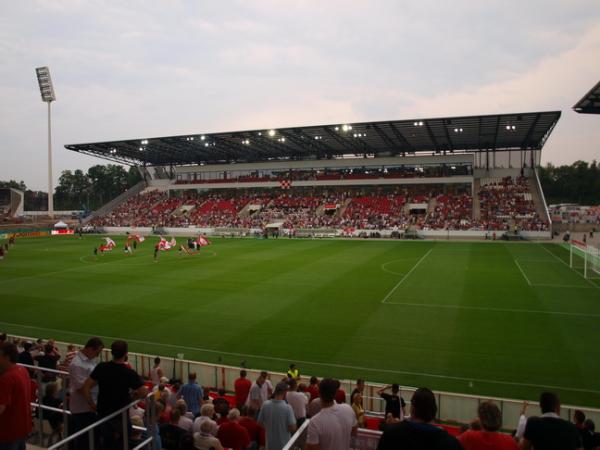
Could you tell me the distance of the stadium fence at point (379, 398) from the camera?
9.22m

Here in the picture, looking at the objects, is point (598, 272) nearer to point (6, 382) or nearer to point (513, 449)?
point (513, 449)

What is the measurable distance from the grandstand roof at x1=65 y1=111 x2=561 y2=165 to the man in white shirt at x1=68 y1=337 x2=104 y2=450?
48.3m

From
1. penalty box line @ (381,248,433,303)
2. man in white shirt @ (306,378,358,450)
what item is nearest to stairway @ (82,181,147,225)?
penalty box line @ (381,248,433,303)

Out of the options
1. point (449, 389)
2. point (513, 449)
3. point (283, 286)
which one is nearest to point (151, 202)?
point (283, 286)

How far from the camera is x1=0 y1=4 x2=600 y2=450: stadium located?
9719mm

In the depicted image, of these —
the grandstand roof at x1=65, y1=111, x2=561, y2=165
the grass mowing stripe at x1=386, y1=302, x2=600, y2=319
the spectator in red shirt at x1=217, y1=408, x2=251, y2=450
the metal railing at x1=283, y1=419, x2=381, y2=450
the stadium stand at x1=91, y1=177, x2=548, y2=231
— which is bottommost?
the grass mowing stripe at x1=386, y1=302, x2=600, y2=319

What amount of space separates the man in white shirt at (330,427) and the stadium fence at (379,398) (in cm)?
516

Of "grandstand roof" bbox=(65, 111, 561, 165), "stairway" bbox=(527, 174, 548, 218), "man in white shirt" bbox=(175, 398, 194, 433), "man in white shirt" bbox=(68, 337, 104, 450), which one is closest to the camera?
"man in white shirt" bbox=(68, 337, 104, 450)

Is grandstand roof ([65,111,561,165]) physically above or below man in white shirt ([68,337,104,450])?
above

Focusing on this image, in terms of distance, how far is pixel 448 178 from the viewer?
205 feet

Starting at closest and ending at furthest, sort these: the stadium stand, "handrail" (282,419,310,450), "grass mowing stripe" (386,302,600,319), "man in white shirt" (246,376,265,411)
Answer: "handrail" (282,419,310,450) → "man in white shirt" (246,376,265,411) → "grass mowing stripe" (386,302,600,319) → the stadium stand

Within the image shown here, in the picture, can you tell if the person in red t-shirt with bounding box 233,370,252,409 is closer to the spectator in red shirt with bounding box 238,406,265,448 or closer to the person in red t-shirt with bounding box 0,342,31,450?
the spectator in red shirt with bounding box 238,406,265,448

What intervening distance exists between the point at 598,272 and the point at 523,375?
18.8m

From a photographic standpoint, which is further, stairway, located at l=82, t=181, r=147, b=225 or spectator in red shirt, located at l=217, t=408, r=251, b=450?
stairway, located at l=82, t=181, r=147, b=225
